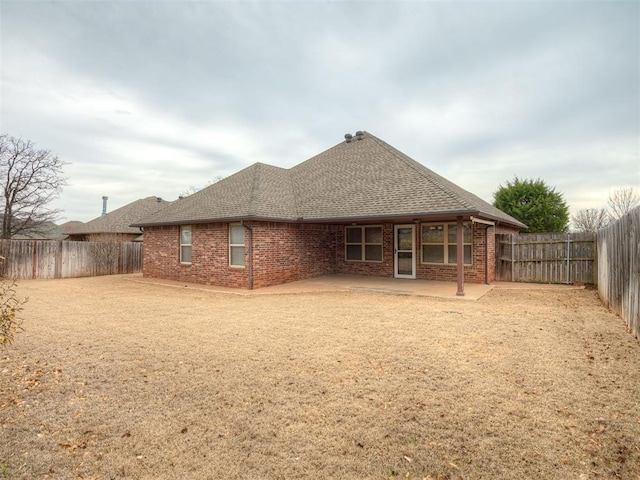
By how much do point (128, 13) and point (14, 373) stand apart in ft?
34.5

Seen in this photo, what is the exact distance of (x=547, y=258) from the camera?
511 inches

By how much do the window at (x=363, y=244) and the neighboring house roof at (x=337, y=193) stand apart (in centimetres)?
195

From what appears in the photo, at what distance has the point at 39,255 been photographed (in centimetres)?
1572

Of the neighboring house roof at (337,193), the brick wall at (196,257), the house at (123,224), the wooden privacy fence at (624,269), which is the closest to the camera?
the wooden privacy fence at (624,269)

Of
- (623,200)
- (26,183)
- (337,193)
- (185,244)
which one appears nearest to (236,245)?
(185,244)

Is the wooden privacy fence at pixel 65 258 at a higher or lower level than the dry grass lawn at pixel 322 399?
higher

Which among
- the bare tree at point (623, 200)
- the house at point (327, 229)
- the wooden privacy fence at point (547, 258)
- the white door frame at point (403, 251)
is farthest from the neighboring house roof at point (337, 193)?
the bare tree at point (623, 200)

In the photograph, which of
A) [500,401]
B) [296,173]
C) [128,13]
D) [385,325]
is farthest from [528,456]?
[296,173]

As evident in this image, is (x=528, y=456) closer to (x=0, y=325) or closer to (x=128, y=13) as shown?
(x=0, y=325)

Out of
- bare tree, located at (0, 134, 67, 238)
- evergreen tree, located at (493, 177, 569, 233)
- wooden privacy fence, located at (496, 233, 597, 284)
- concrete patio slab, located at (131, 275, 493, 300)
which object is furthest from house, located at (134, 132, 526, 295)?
bare tree, located at (0, 134, 67, 238)

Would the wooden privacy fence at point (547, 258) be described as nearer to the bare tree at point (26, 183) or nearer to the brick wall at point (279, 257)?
the brick wall at point (279, 257)

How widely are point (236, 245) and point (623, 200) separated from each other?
30.5 metres

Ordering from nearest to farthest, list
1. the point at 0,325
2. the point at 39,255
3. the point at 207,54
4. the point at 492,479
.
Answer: the point at 492,479 → the point at 0,325 → the point at 207,54 → the point at 39,255

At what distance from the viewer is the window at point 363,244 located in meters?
14.1
